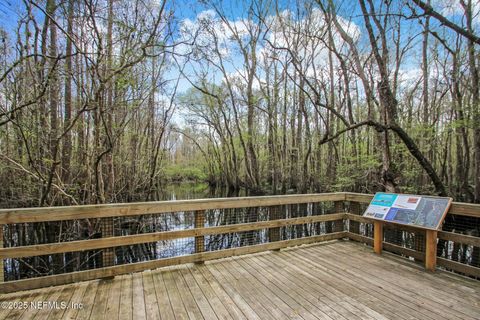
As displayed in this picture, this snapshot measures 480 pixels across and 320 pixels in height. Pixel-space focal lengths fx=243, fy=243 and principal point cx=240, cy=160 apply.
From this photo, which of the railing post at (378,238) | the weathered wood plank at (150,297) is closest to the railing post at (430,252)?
the railing post at (378,238)

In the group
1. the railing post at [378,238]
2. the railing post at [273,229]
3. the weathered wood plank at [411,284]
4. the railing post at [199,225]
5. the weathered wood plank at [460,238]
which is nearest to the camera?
the weathered wood plank at [411,284]

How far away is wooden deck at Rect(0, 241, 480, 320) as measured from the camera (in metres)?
2.16

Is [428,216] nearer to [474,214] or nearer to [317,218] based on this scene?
[474,214]

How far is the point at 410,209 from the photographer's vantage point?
3.19 metres

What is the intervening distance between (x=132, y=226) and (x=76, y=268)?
102 inches

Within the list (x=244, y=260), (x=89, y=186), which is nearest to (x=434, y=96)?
(x=244, y=260)

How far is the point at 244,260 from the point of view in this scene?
3.41 metres

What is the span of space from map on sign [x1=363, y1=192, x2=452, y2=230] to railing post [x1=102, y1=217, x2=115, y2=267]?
3.49 m

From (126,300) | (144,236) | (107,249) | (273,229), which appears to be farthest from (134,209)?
(273,229)

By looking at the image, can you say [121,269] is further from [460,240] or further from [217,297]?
[460,240]

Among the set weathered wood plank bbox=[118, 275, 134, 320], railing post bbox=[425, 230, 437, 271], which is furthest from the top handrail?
weathered wood plank bbox=[118, 275, 134, 320]

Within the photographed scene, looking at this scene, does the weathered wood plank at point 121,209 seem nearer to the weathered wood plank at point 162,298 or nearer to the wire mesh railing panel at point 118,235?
the wire mesh railing panel at point 118,235

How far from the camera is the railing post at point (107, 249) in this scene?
2822 mm

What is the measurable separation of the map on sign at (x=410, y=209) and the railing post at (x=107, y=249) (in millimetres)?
3494
